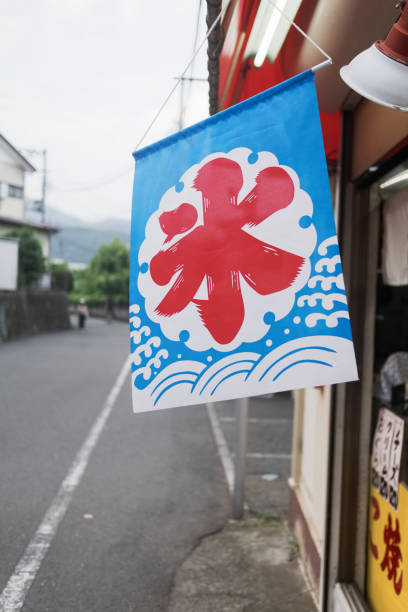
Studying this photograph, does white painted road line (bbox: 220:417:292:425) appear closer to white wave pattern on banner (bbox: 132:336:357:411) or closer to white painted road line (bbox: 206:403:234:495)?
white painted road line (bbox: 206:403:234:495)

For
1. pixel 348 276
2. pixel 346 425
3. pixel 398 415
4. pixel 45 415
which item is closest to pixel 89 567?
pixel 346 425

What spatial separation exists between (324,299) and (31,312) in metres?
29.3

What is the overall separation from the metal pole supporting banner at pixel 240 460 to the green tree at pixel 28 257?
26.5 metres

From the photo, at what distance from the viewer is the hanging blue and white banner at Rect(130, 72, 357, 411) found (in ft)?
6.25

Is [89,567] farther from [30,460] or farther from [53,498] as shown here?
[30,460]

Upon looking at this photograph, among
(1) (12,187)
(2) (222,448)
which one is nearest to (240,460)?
(2) (222,448)

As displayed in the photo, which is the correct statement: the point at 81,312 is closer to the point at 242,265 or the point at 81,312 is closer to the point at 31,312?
the point at 31,312

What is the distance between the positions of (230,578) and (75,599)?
3.67 ft

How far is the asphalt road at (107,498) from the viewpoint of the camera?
373 centimetres

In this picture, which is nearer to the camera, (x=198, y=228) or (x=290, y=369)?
(x=290, y=369)

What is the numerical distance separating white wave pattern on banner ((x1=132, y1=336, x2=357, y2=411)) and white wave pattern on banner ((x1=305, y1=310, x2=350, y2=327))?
5cm

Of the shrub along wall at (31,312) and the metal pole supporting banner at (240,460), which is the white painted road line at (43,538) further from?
the shrub along wall at (31,312)

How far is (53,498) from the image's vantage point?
523 cm

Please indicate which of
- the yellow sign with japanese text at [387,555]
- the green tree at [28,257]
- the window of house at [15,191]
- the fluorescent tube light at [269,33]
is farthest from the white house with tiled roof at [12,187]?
the yellow sign with japanese text at [387,555]
